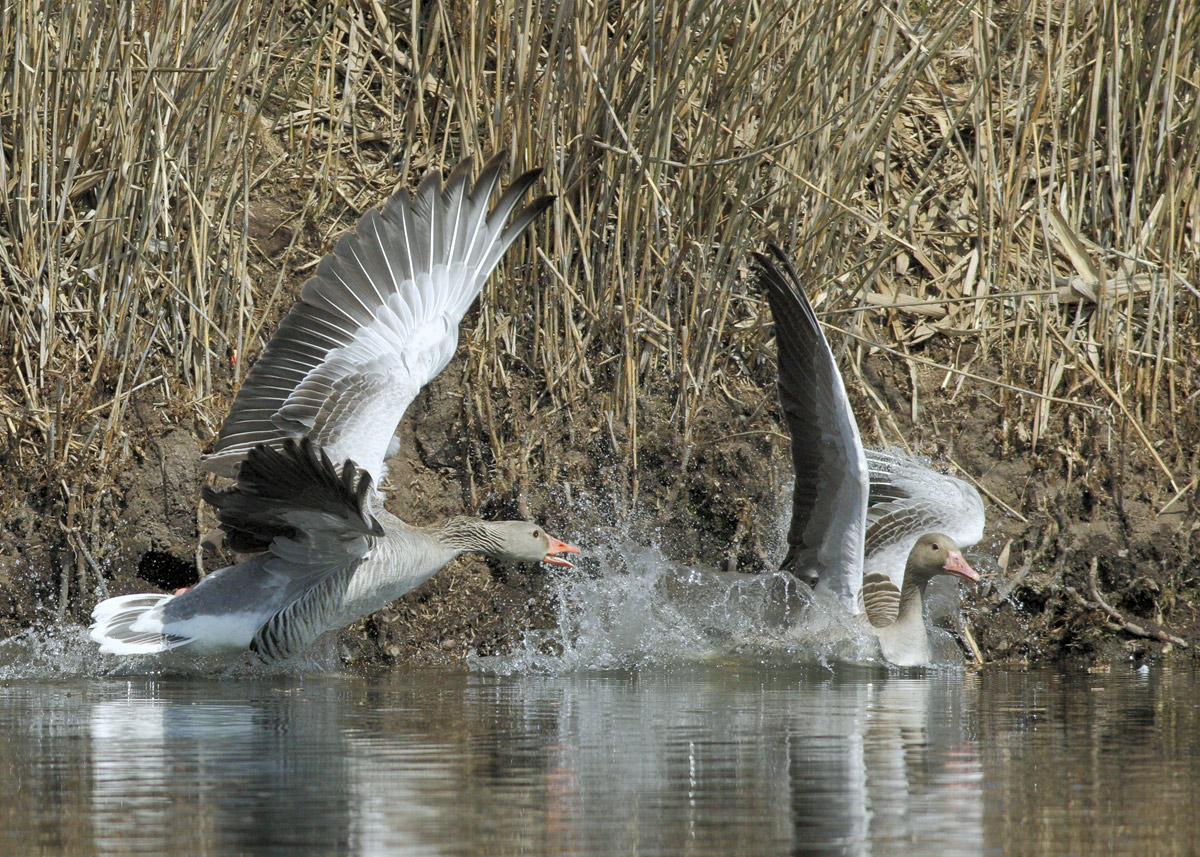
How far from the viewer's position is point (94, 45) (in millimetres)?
7203

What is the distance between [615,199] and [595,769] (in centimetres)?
443

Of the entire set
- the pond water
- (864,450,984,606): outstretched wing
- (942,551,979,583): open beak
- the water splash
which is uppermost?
(864,450,984,606): outstretched wing

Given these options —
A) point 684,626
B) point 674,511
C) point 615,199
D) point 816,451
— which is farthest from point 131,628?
point 615,199

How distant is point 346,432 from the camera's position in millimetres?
6758

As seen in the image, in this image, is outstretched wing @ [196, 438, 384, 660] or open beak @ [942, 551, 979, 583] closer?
outstretched wing @ [196, 438, 384, 660]

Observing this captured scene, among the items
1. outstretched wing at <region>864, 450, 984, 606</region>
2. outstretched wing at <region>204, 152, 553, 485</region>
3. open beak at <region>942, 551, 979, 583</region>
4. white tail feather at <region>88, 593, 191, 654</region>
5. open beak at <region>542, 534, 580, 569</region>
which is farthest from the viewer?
outstretched wing at <region>864, 450, 984, 606</region>

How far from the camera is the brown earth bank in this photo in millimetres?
7184

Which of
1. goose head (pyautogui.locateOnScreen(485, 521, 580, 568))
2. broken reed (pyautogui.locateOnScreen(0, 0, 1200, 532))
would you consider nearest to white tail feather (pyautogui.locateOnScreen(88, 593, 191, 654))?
broken reed (pyautogui.locateOnScreen(0, 0, 1200, 532))

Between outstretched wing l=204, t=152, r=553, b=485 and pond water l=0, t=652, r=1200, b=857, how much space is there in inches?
48.9

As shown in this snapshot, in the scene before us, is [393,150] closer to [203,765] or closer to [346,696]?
[346,696]

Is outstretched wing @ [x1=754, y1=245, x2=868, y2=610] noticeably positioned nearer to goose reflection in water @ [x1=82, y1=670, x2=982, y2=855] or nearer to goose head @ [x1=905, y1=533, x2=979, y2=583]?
goose head @ [x1=905, y1=533, x2=979, y2=583]

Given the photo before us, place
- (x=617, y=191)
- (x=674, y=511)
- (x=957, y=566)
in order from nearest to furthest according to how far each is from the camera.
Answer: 1. (x=957, y=566)
2. (x=674, y=511)
3. (x=617, y=191)

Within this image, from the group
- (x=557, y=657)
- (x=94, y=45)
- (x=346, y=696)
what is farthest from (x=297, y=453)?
(x=94, y=45)

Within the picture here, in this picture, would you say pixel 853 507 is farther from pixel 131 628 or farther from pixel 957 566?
pixel 131 628
